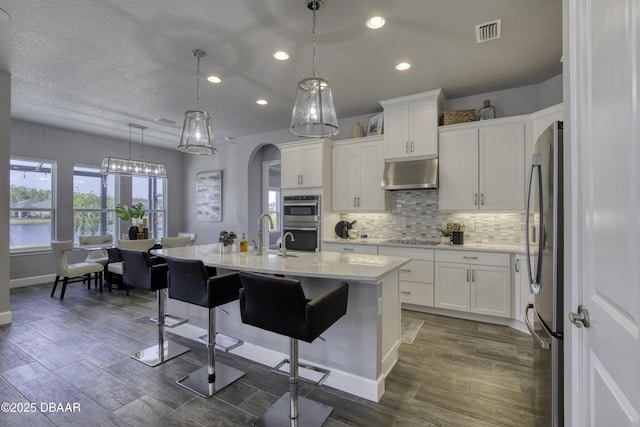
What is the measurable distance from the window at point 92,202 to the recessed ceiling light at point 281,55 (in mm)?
5396

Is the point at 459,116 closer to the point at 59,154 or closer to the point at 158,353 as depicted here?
the point at 158,353

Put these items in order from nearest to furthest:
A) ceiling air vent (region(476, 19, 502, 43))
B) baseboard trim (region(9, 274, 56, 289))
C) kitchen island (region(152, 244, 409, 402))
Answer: kitchen island (region(152, 244, 409, 402)) < ceiling air vent (region(476, 19, 502, 43)) < baseboard trim (region(9, 274, 56, 289))

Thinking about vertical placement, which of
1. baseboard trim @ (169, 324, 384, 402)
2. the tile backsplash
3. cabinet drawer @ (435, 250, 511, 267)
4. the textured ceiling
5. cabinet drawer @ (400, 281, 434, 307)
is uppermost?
the textured ceiling

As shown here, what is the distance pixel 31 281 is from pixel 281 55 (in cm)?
609

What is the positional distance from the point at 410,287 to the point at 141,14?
4024 mm

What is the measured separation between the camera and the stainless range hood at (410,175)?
13.0 feet

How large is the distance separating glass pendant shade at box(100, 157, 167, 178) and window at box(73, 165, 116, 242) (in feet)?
4.72

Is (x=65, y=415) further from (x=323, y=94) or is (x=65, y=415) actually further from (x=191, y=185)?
(x=191, y=185)

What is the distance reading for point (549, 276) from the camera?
1615 millimetres

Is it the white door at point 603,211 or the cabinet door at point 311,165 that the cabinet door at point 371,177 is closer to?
the cabinet door at point 311,165

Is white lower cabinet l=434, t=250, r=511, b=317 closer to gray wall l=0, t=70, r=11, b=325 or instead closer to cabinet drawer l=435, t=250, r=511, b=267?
cabinet drawer l=435, t=250, r=511, b=267

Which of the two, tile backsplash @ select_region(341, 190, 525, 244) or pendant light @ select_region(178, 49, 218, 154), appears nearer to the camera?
pendant light @ select_region(178, 49, 218, 154)

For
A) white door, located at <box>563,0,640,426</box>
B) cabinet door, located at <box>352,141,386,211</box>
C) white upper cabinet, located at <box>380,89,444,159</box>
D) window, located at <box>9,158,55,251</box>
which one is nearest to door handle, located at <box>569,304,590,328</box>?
white door, located at <box>563,0,640,426</box>

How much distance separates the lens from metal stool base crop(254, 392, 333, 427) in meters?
1.89
